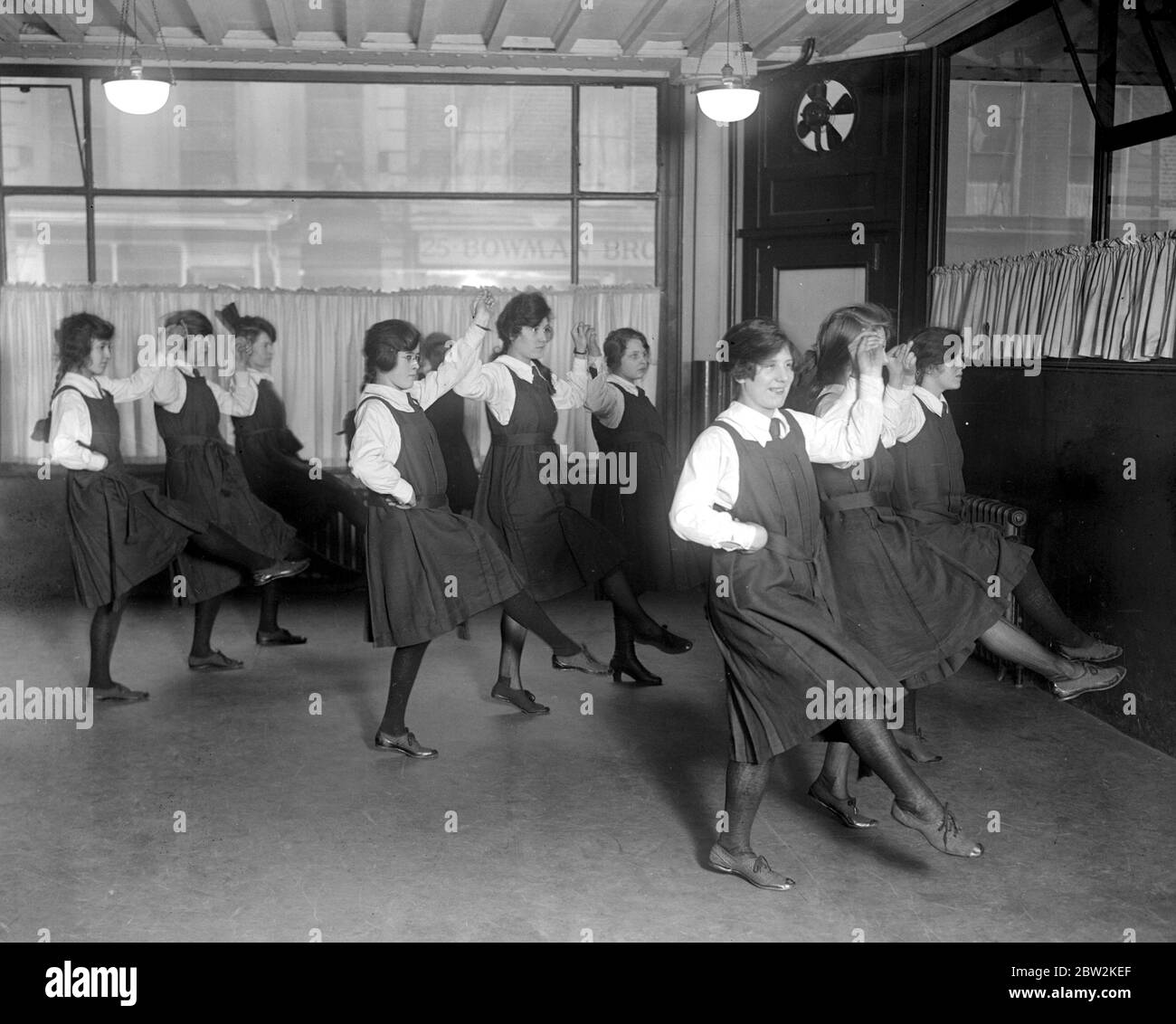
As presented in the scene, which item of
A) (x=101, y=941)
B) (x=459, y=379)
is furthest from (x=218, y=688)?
(x=101, y=941)

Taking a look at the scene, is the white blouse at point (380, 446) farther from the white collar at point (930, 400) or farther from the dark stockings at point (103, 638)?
the white collar at point (930, 400)

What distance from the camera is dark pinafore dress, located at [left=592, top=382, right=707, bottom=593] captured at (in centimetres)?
641

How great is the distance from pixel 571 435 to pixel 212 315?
94.4 inches

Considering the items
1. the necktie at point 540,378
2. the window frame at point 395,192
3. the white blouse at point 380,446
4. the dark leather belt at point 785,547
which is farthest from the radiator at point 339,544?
the dark leather belt at point 785,547

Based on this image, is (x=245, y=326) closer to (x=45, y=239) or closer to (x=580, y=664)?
(x=45, y=239)

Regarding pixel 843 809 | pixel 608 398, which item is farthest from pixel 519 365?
pixel 843 809

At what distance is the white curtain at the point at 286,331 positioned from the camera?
27.2 ft

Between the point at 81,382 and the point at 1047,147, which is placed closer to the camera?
the point at 81,382

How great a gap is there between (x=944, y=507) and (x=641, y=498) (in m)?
1.83

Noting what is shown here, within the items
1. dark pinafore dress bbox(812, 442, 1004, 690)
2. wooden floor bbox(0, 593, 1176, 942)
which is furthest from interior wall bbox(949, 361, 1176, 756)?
dark pinafore dress bbox(812, 442, 1004, 690)

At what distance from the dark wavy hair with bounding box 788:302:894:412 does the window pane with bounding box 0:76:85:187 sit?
19.2ft

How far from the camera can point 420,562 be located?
5.01 m
